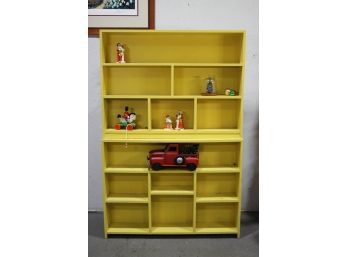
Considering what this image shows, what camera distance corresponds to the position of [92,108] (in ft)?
10.8

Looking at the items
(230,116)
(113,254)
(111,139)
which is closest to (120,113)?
(111,139)

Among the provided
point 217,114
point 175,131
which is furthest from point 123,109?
point 217,114

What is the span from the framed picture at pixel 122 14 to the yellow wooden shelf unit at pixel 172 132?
211mm

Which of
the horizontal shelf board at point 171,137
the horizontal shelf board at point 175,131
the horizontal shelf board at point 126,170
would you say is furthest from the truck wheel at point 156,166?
the horizontal shelf board at point 175,131

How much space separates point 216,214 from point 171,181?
550mm

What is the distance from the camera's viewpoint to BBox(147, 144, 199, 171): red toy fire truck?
9.34ft

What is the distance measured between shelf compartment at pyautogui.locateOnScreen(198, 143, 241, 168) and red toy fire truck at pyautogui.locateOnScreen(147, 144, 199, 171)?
22 cm

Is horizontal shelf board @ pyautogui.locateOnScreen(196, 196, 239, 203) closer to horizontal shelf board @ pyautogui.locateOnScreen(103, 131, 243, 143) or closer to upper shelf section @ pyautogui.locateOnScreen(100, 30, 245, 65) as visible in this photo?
horizontal shelf board @ pyautogui.locateOnScreen(103, 131, 243, 143)

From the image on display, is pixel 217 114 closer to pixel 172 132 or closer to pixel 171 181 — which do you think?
pixel 172 132

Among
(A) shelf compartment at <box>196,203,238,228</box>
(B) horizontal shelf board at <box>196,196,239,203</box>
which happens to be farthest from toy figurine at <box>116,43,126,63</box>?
(A) shelf compartment at <box>196,203,238,228</box>

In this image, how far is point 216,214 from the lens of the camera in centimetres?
317

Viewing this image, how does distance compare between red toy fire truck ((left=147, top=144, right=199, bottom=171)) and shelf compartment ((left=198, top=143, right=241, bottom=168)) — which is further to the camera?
shelf compartment ((left=198, top=143, right=241, bottom=168))

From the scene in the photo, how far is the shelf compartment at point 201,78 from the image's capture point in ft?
9.95

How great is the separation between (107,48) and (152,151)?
103 centimetres
